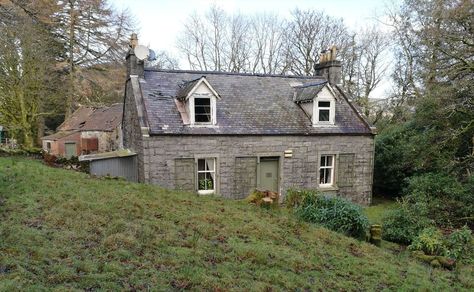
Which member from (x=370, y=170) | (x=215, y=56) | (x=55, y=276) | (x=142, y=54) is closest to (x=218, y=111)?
(x=142, y=54)

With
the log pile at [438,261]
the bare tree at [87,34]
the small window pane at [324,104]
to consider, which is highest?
the bare tree at [87,34]

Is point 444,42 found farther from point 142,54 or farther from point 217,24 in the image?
point 217,24

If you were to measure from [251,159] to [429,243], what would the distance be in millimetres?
8006

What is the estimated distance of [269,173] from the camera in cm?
1592

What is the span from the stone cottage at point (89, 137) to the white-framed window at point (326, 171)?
602 inches

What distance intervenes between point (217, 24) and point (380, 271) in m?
32.5

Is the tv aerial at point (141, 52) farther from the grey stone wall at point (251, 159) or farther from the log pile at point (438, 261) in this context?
the log pile at point (438, 261)

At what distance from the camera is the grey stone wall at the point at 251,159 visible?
46.4 feet

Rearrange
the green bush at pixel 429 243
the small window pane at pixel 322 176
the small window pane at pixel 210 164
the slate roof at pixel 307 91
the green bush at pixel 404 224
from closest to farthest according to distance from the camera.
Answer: the green bush at pixel 429 243, the green bush at pixel 404 224, the small window pane at pixel 210 164, the slate roof at pixel 307 91, the small window pane at pixel 322 176

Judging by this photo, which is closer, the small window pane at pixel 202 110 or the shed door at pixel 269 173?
the small window pane at pixel 202 110

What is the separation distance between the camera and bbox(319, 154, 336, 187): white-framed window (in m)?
16.8

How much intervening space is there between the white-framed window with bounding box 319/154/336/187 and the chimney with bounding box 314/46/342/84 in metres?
5.07

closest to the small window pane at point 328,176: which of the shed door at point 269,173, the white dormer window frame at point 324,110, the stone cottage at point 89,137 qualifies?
the white dormer window frame at point 324,110

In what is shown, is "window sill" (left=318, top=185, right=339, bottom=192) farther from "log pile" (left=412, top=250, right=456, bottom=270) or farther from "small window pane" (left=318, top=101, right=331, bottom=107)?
"log pile" (left=412, top=250, right=456, bottom=270)
